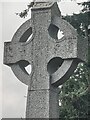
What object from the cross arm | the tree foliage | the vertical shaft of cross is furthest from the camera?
the tree foliage

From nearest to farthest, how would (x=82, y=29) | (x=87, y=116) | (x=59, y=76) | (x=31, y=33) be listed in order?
(x=59, y=76)
(x=31, y=33)
(x=87, y=116)
(x=82, y=29)

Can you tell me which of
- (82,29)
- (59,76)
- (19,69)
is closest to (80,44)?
(59,76)

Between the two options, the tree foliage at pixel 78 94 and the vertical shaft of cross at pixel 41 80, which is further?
the tree foliage at pixel 78 94

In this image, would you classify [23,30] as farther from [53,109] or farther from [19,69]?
[53,109]

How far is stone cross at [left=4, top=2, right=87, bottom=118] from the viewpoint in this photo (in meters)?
8.71

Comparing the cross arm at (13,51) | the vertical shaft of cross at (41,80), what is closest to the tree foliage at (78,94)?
the cross arm at (13,51)

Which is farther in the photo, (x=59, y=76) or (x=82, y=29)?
(x=82, y=29)

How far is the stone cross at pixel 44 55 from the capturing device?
343 inches

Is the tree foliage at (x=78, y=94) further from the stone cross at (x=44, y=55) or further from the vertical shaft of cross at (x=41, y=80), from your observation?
the vertical shaft of cross at (x=41, y=80)

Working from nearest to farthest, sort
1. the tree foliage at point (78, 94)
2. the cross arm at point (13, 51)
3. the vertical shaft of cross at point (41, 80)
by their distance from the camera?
the vertical shaft of cross at point (41, 80) → the cross arm at point (13, 51) → the tree foliage at point (78, 94)

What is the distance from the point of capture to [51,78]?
880 centimetres

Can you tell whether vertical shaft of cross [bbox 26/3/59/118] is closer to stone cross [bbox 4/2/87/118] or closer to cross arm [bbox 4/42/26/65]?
stone cross [bbox 4/2/87/118]

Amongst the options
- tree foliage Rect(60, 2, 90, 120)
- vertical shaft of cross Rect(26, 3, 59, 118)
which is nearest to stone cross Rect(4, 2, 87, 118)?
vertical shaft of cross Rect(26, 3, 59, 118)

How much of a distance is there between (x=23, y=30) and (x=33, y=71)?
A: 91cm
